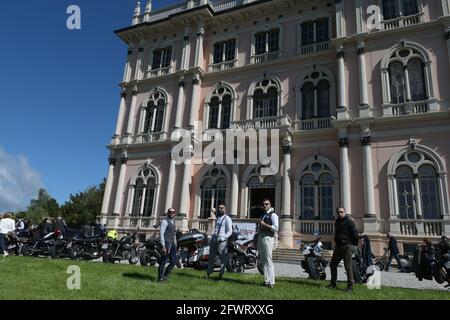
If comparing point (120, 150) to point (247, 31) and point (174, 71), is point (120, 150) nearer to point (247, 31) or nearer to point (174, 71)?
point (174, 71)

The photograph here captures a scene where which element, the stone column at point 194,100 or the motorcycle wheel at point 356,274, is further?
the stone column at point 194,100

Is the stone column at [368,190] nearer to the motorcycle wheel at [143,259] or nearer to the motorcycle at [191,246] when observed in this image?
the motorcycle at [191,246]

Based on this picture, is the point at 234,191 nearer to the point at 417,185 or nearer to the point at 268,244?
the point at 417,185

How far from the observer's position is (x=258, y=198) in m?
20.6

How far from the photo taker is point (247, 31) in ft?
78.6

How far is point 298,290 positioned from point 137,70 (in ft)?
77.7

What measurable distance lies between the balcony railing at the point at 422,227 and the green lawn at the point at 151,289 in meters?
8.76

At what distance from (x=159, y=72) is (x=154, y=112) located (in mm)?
3290

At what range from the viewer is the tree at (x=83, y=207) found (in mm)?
42438

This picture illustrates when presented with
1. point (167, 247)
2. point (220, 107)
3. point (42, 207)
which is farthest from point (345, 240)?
point (42, 207)

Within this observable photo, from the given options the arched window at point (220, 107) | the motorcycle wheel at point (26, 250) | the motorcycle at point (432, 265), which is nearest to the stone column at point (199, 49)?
the arched window at point (220, 107)

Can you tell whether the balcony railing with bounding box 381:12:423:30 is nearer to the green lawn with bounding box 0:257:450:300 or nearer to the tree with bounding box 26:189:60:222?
the green lawn with bounding box 0:257:450:300

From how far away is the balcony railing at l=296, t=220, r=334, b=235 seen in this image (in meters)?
17.8
